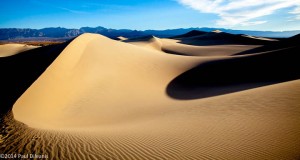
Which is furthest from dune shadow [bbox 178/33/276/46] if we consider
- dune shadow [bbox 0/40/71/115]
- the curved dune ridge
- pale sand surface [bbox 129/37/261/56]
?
dune shadow [bbox 0/40/71/115]

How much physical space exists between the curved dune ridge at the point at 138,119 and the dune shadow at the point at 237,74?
101 centimetres

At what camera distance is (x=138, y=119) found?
7.86m

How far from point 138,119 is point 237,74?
427 inches

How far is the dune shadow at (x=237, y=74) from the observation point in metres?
12.6

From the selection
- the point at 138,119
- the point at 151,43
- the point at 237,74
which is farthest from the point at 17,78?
the point at 151,43

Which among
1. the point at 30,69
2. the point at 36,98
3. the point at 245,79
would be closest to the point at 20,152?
the point at 36,98

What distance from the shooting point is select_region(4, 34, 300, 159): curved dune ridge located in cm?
450

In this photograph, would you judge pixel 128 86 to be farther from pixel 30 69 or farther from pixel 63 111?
pixel 30 69

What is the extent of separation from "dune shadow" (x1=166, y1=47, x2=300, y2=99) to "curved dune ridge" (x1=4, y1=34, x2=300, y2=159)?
101cm

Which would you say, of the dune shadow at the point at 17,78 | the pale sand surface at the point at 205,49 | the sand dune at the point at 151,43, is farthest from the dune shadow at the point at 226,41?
the dune shadow at the point at 17,78

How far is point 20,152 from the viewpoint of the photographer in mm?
4602

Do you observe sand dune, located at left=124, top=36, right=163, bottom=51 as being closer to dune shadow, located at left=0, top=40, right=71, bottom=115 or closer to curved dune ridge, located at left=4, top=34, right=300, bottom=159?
dune shadow, located at left=0, top=40, right=71, bottom=115

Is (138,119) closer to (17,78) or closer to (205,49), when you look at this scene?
(17,78)

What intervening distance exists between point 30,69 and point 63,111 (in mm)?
5826
